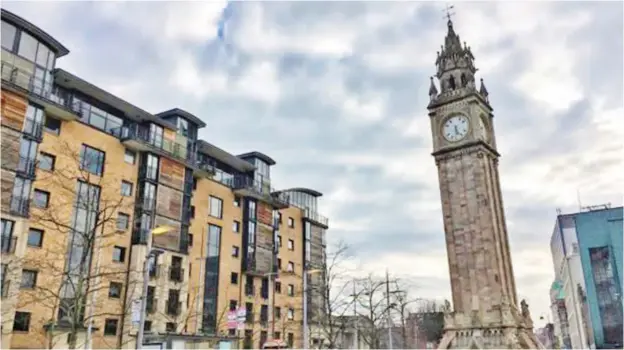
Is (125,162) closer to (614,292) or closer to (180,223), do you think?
(180,223)

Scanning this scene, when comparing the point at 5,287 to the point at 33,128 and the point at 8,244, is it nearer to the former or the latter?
the point at 8,244

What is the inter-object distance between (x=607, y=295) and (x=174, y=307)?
6119cm

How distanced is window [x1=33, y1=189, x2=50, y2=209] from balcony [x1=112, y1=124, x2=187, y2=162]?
915 centimetres

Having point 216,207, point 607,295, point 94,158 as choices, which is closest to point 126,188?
point 94,158

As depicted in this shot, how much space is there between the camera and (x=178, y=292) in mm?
50438

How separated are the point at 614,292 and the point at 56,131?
2917 inches

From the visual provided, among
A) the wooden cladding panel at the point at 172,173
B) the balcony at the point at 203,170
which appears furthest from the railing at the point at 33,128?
the balcony at the point at 203,170

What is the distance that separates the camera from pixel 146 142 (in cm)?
4931

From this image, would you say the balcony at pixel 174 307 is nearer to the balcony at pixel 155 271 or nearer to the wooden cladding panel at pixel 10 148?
the balcony at pixel 155 271

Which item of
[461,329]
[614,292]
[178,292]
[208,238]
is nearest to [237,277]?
[208,238]

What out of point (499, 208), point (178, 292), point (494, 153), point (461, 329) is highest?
point (494, 153)

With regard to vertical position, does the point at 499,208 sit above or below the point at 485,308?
above

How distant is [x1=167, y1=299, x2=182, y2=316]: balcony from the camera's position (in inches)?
1932

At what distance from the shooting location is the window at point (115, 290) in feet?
145
